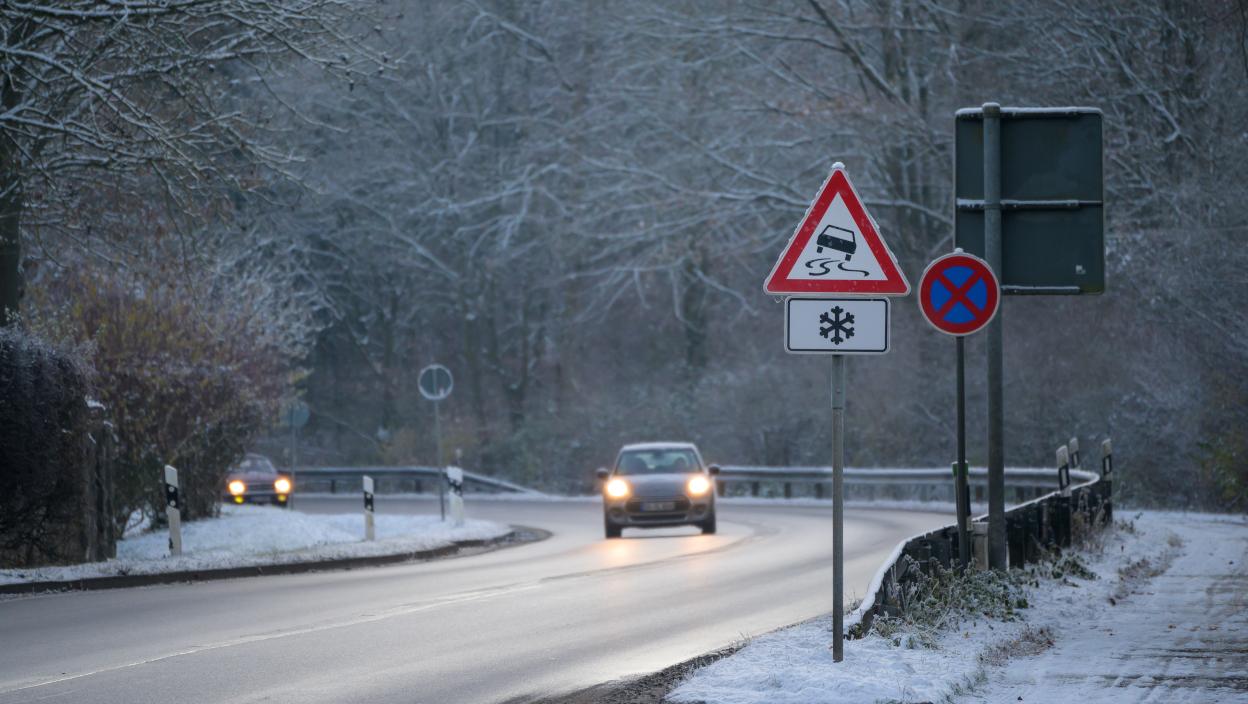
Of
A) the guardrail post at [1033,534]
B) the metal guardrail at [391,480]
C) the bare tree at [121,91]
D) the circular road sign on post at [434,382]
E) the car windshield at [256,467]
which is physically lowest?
the metal guardrail at [391,480]

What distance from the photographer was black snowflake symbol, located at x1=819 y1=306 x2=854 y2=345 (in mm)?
10266

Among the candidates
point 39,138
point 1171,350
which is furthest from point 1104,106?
point 39,138

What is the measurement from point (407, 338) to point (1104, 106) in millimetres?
33810

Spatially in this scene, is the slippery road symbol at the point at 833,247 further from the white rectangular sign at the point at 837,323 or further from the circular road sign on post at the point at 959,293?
the circular road sign on post at the point at 959,293

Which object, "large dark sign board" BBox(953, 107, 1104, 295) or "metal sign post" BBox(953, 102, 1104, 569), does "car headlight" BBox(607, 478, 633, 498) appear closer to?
"metal sign post" BBox(953, 102, 1104, 569)

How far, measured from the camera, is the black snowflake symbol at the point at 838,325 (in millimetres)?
10266

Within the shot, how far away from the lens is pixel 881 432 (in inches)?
1693

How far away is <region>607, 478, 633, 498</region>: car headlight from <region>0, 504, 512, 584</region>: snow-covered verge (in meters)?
2.03

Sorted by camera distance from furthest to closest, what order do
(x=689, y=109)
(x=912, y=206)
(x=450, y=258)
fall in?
(x=450, y=258) < (x=689, y=109) < (x=912, y=206)

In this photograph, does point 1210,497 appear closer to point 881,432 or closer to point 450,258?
point 881,432

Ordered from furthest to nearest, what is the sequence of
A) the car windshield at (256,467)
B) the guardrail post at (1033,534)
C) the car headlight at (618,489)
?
the car windshield at (256,467) → the car headlight at (618,489) → the guardrail post at (1033,534)

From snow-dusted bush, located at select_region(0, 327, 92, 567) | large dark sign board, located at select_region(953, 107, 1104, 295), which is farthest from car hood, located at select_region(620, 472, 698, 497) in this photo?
large dark sign board, located at select_region(953, 107, 1104, 295)

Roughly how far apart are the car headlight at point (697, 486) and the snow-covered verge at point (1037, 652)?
11.4 meters

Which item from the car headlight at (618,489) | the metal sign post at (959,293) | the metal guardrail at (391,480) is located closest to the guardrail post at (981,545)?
the metal sign post at (959,293)
